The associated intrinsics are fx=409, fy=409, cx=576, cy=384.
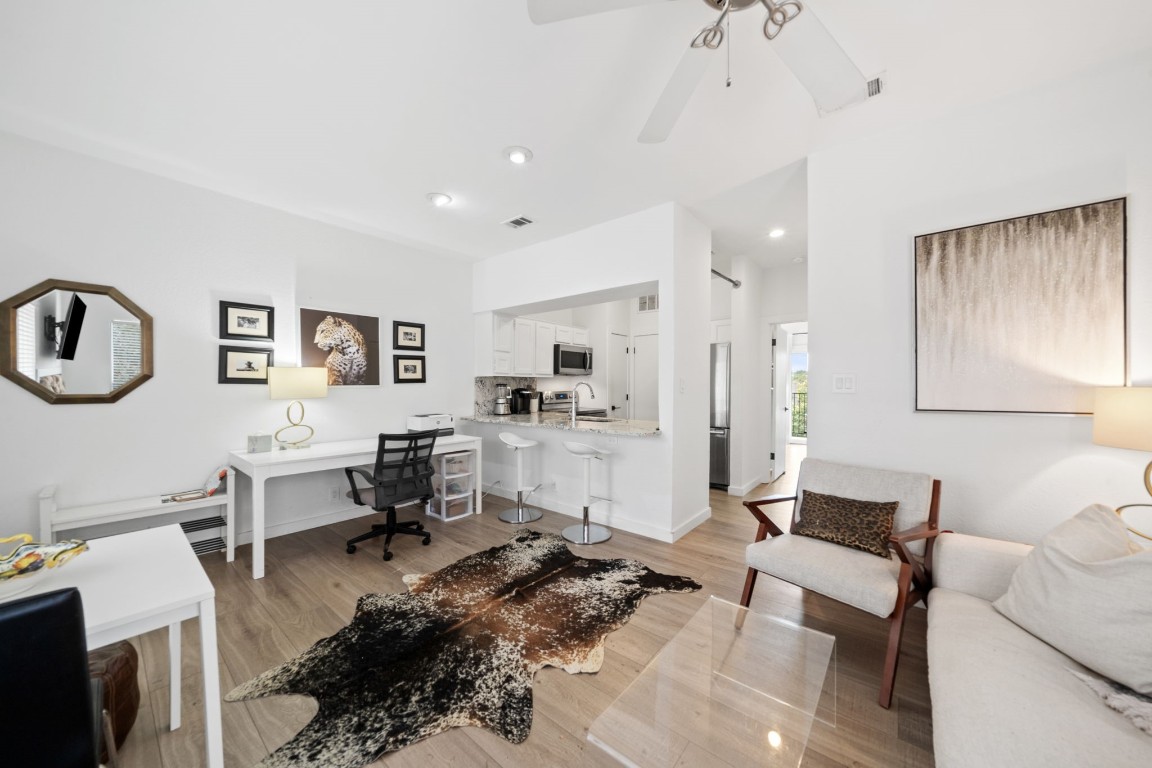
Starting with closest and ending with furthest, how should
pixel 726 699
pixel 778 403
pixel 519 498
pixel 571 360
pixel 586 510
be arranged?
1. pixel 726 699
2. pixel 586 510
3. pixel 519 498
4. pixel 778 403
5. pixel 571 360

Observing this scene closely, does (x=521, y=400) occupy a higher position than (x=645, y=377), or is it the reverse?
(x=645, y=377)

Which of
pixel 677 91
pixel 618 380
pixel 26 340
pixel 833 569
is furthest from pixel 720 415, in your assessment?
pixel 26 340

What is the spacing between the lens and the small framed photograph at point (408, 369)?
4348mm

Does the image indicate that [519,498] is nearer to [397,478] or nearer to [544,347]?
[397,478]

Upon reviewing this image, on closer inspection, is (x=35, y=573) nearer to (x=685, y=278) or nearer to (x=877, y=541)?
(x=877, y=541)

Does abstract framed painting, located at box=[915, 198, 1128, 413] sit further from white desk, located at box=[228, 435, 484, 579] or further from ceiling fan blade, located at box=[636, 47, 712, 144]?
white desk, located at box=[228, 435, 484, 579]

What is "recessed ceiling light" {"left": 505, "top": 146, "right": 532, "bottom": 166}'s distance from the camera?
2.62m

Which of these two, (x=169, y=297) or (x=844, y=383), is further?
(x=169, y=297)

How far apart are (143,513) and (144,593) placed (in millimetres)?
2253

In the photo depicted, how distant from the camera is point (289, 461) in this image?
3023 millimetres

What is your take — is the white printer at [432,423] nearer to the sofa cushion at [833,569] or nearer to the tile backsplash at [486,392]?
the tile backsplash at [486,392]

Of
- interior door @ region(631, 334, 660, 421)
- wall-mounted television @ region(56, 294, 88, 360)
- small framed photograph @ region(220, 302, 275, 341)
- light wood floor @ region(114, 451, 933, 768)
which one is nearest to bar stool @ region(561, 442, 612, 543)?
light wood floor @ region(114, 451, 933, 768)

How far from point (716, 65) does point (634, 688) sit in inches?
108

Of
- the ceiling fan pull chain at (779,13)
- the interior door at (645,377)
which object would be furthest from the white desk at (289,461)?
the ceiling fan pull chain at (779,13)
